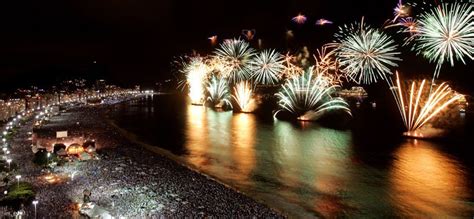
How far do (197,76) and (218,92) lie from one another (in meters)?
5.93

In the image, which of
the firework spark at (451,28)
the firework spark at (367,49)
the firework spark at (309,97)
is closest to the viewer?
the firework spark at (451,28)

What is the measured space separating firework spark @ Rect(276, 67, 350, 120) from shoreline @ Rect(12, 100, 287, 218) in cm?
2964

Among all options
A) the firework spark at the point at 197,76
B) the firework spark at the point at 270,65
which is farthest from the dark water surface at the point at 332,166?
the firework spark at the point at 197,76

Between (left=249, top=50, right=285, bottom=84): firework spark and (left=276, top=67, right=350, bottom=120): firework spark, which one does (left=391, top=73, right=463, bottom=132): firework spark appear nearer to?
(left=276, top=67, right=350, bottom=120): firework spark

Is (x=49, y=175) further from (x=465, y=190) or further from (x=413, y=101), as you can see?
(x=413, y=101)

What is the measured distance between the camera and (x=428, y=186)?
78.4 ft

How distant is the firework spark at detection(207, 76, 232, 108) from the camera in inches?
3004

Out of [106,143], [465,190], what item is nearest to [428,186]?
[465,190]

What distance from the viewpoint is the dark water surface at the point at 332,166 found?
67.0ft

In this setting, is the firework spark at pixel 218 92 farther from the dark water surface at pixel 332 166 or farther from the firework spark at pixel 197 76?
the dark water surface at pixel 332 166

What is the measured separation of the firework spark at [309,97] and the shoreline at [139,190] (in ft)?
97.2

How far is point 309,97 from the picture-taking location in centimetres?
5591

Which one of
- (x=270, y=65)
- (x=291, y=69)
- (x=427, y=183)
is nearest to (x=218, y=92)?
(x=270, y=65)

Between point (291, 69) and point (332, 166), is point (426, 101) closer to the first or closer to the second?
point (332, 166)
